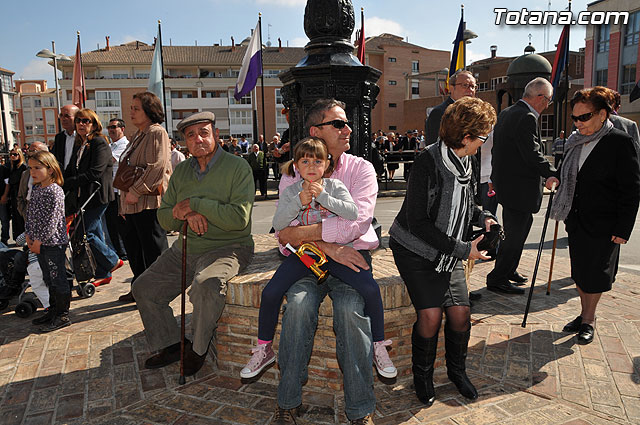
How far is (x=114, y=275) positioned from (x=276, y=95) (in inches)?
2170

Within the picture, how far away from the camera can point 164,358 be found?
3.65 metres

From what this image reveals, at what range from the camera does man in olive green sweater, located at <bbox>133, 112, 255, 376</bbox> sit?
3494 millimetres

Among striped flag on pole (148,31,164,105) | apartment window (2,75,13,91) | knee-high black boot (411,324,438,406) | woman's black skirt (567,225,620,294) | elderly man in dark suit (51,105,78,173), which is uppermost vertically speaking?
apartment window (2,75,13,91)

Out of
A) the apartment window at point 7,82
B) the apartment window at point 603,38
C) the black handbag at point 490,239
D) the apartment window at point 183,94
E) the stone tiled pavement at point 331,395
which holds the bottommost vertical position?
the stone tiled pavement at point 331,395

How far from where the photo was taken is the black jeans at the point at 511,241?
16.7 ft

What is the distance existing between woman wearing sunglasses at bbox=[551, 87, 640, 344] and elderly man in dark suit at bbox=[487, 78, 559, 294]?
2.02 ft

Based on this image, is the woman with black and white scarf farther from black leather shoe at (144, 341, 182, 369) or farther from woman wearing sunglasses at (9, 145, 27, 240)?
woman wearing sunglasses at (9, 145, 27, 240)

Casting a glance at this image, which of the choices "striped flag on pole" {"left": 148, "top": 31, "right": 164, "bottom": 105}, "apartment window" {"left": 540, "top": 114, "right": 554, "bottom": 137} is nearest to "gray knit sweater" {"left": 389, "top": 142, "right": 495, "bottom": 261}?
"striped flag on pole" {"left": 148, "top": 31, "right": 164, "bottom": 105}

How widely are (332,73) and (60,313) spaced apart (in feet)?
11.5

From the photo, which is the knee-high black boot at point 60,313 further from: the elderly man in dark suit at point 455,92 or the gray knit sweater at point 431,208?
the elderly man in dark suit at point 455,92

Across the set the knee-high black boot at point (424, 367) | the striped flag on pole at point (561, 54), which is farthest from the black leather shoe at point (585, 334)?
the striped flag on pole at point (561, 54)

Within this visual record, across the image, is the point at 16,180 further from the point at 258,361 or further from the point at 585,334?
the point at 585,334

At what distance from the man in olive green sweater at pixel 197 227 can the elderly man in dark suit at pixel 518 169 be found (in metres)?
2.91

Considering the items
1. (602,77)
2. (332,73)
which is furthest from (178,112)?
(332,73)
